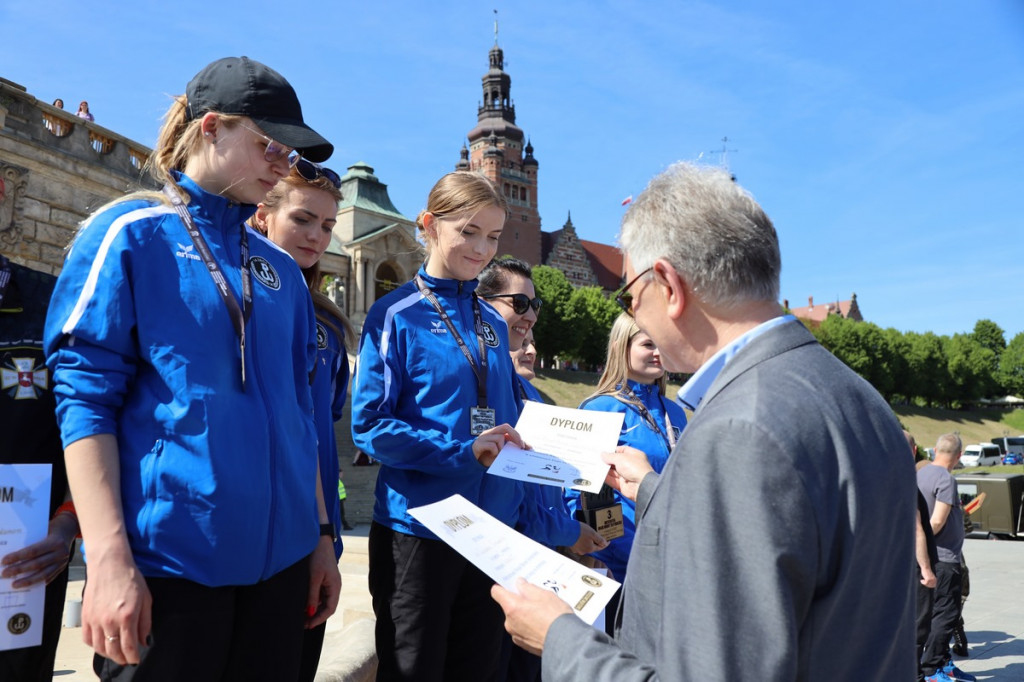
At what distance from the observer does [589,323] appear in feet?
209

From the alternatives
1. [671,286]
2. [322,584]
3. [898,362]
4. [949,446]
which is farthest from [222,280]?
[898,362]

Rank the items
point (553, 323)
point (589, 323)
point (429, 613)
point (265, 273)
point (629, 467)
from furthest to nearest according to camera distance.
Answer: point (589, 323), point (553, 323), point (429, 613), point (629, 467), point (265, 273)

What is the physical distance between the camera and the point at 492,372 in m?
3.57

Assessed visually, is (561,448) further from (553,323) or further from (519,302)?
(553,323)

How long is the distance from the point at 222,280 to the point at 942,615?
784cm

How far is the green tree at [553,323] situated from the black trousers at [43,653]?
58.0 meters

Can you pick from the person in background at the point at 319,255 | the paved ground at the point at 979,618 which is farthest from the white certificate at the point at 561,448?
the paved ground at the point at 979,618

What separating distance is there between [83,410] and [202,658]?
0.69m

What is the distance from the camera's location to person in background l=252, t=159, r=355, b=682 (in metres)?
3.29

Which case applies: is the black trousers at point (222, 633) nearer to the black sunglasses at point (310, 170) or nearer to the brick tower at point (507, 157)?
the black sunglasses at point (310, 170)

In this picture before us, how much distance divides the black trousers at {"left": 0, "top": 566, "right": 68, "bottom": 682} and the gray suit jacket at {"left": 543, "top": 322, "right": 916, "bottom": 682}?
1.81 metres

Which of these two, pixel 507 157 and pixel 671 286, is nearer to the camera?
pixel 671 286

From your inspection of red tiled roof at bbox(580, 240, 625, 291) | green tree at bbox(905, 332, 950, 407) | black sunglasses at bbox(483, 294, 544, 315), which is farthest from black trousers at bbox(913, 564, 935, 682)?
red tiled roof at bbox(580, 240, 625, 291)

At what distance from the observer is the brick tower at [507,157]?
92.2 metres
